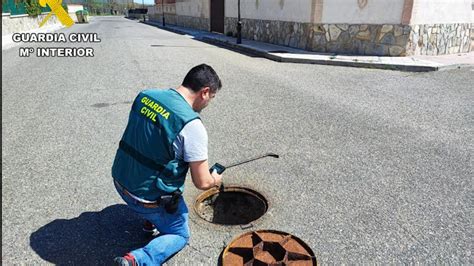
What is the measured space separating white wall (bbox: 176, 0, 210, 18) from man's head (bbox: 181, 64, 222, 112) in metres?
26.6

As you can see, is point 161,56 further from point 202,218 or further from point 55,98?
point 202,218

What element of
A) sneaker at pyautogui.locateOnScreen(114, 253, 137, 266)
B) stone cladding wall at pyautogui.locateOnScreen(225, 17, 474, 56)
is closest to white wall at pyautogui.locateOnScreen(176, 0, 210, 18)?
stone cladding wall at pyautogui.locateOnScreen(225, 17, 474, 56)

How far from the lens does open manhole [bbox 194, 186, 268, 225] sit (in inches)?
135

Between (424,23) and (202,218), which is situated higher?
(424,23)

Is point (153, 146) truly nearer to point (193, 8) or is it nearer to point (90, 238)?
point (90, 238)

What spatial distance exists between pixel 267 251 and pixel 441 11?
13180 millimetres

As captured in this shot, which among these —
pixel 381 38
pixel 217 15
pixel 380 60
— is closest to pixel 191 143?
pixel 380 60

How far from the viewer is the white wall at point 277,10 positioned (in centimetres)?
1391

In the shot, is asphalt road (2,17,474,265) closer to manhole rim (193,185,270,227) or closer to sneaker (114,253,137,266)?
manhole rim (193,185,270,227)

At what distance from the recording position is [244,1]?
19375 mm

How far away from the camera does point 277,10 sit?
15.9m

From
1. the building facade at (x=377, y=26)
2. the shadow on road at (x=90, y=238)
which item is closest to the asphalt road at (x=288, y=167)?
the shadow on road at (x=90, y=238)

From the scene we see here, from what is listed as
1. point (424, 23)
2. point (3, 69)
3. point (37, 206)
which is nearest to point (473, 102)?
point (424, 23)

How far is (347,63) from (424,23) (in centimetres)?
344
